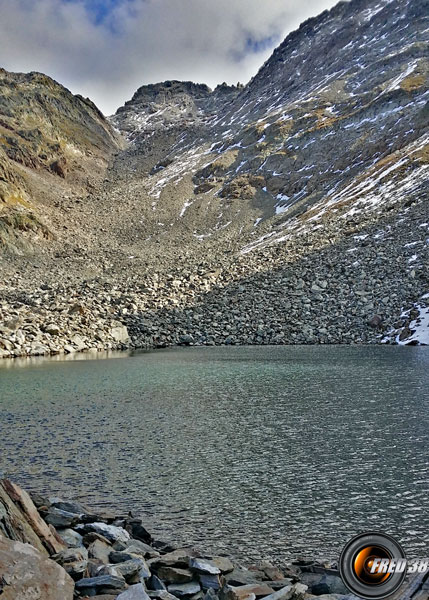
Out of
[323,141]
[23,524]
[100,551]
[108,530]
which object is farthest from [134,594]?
[323,141]

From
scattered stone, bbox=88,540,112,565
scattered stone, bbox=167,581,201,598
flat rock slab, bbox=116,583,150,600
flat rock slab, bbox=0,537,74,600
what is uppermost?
flat rock slab, bbox=0,537,74,600

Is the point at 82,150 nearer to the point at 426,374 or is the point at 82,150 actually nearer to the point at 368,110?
the point at 368,110

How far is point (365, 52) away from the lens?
A: 151 meters

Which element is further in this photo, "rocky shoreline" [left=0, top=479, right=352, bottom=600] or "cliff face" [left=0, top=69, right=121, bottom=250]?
"cliff face" [left=0, top=69, right=121, bottom=250]

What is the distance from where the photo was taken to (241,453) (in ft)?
40.2

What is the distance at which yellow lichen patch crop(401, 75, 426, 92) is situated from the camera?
10225 centimetres

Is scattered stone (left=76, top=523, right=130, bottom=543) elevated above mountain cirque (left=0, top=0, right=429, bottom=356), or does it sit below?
below

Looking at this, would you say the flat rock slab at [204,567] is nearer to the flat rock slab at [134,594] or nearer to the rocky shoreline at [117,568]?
the rocky shoreline at [117,568]

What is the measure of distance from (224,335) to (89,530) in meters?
38.4

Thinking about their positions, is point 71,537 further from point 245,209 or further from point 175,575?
point 245,209

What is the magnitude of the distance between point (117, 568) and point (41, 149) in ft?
464

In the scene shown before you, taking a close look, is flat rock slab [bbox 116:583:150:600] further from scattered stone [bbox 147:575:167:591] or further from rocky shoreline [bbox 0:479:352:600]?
scattered stone [bbox 147:575:167:591]

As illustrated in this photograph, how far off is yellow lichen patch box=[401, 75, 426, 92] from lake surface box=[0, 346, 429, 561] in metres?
96.4

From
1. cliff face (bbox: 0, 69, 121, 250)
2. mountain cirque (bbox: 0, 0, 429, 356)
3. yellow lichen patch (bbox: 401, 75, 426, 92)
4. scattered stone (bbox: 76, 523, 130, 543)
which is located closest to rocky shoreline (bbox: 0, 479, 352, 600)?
scattered stone (bbox: 76, 523, 130, 543)
